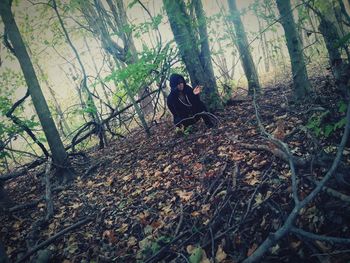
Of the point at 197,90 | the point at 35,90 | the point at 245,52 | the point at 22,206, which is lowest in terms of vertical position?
the point at 22,206

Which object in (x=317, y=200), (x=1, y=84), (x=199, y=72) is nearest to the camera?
(x=317, y=200)

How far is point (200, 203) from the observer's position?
3.38 metres

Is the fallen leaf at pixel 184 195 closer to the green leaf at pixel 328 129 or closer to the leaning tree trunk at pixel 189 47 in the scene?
the green leaf at pixel 328 129

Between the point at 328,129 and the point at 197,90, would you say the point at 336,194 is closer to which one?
the point at 328,129

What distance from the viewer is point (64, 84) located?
36969 mm

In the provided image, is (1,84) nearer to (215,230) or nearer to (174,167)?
(174,167)

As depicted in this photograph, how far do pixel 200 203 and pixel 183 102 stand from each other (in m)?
3.64

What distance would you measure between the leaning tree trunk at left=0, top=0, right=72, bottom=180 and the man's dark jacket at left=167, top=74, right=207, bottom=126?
2800 mm

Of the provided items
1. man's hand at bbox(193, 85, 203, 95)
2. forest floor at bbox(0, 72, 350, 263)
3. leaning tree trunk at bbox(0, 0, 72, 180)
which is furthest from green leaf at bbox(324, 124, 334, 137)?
leaning tree trunk at bbox(0, 0, 72, 180)

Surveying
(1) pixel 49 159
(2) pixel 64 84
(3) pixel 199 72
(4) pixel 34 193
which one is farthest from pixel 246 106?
(2) pixel 64 84

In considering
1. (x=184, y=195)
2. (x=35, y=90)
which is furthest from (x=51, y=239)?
(x=35, y=90)

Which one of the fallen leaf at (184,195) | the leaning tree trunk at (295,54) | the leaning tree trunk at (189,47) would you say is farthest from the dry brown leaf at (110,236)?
the leaning tree trunk at (295,54)

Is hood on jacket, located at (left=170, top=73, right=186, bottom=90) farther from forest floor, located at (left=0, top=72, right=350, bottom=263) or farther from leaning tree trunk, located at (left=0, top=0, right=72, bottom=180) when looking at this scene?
leaning tree trunk, located at (left=0, top=0, right=72, bottom=180)

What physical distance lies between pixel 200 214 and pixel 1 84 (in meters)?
23.7
